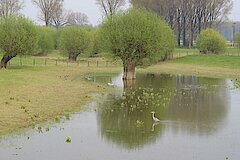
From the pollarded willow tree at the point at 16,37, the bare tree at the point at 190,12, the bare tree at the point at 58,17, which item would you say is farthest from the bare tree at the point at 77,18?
the pollarded willow tree at the point at 16,37

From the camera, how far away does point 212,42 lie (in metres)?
79.9

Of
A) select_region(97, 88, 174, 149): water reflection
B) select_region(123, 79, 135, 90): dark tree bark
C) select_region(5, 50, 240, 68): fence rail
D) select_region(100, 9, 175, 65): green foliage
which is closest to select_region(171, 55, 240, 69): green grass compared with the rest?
select_region(5, 50, 240, 68): fence rail

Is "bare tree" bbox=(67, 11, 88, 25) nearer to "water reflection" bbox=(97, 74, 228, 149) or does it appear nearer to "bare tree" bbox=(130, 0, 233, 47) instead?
"bare tree" bbox=(130, 0, 233, 47)

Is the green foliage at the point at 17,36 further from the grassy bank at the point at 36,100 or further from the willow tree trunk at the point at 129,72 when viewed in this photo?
the willow tree trunk at the point at 129,72

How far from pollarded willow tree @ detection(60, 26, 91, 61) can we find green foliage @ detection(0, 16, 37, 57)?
1919cm

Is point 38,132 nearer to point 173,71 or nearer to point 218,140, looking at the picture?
point 218,140

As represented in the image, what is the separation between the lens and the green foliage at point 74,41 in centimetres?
7506

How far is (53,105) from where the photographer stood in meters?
28.1

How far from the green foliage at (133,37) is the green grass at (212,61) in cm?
2024

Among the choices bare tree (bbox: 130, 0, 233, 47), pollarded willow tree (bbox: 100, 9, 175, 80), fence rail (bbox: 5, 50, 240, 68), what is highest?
bare tree (bbox: 130, 0, 233, 47)

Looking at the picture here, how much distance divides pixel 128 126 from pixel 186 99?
11435 millimetres

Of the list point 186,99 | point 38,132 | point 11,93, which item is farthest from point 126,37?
point 38,132

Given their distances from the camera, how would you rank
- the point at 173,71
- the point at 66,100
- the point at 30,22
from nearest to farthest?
the point at 66,100 < the point at 30,22 < the point at 173,71

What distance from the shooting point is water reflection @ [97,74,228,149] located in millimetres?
21531
